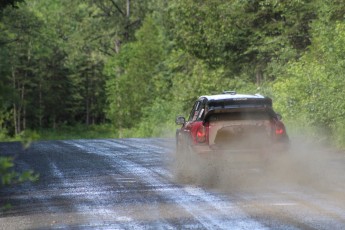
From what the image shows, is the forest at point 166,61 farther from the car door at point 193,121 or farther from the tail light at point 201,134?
the tail light at point 201,134

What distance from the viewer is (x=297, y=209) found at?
1134 centimetres

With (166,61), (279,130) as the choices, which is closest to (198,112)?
(279,130)

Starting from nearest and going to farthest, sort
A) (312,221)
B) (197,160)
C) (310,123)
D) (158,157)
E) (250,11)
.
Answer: (312,221) → (197,160) → (158,157) → (310,123) → (250,11)

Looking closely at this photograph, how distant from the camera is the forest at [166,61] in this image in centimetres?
2642

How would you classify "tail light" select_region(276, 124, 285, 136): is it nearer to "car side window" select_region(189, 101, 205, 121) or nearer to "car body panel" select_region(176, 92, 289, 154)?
"car body panel" select_region(176, 92, 289, 154)

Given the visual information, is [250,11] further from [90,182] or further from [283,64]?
[90,182]

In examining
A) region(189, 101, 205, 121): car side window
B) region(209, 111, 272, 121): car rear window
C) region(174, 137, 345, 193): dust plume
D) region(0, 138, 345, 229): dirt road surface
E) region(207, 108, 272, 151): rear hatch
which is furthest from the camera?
region(189, 101, 205, 121): car side window

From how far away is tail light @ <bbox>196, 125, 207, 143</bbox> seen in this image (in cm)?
1555

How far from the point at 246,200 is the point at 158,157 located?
9848 millimetres

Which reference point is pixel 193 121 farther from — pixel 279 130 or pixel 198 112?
pixel 279 130

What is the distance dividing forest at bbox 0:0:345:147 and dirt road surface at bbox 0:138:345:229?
162 inches

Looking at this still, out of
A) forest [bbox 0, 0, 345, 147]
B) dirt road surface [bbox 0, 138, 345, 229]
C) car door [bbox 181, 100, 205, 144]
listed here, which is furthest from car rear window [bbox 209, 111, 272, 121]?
forest [bbox 0, 0, 345, 147]

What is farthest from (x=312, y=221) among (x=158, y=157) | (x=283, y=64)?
(x=283, y=64)

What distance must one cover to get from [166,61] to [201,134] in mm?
47933
